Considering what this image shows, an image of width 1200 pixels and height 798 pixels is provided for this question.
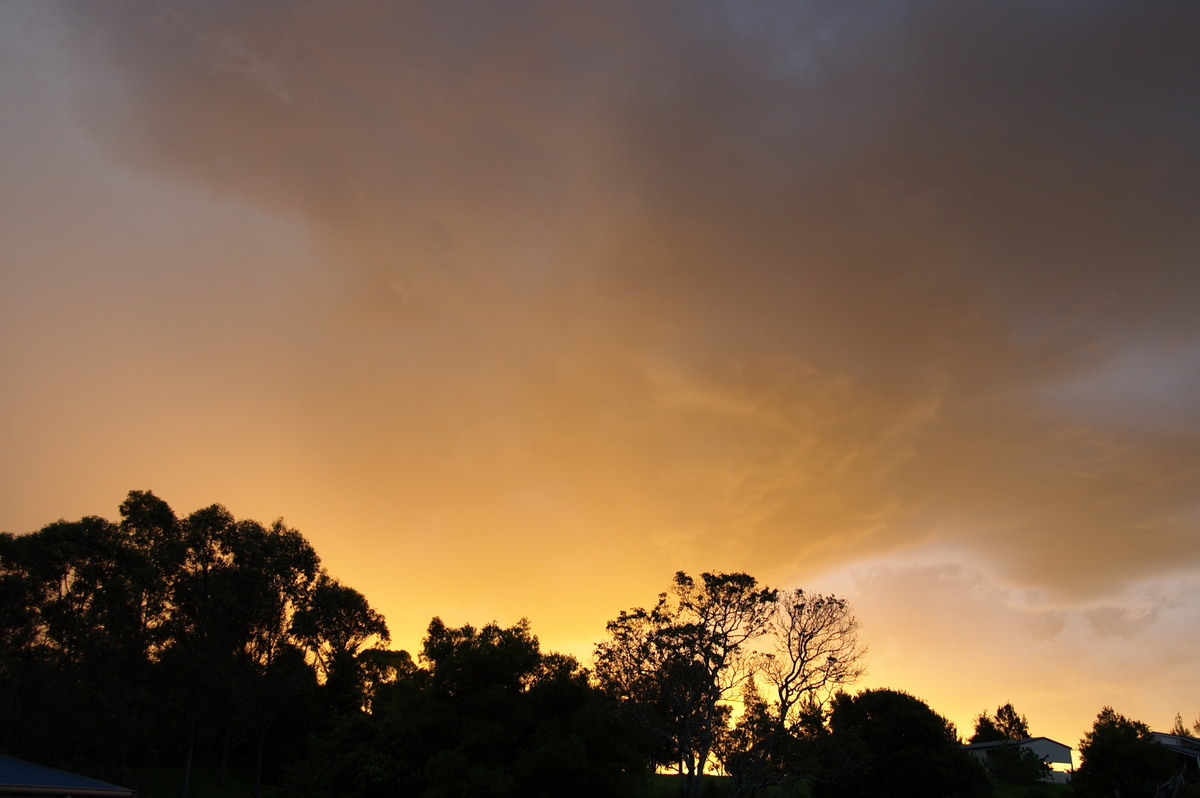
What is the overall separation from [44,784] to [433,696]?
1654cm

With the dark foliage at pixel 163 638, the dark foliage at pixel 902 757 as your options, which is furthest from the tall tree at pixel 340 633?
the dark foliage at pixel 902 757

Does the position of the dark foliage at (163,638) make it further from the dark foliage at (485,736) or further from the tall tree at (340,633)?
the dark foliage at (485,736)

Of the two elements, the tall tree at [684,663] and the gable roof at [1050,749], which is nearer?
the tall tree at [684,663]

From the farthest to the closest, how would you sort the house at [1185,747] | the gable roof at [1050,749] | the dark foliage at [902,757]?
the gable roof at [1050,749], the house at [1185,747], the dark foliage at [902,757]

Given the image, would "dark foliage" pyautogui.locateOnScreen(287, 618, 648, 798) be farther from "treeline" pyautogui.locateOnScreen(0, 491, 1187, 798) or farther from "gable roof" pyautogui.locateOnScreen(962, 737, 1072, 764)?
"gable roof" pyautogui.locateOnScreen(962, 737, 1072, 764)

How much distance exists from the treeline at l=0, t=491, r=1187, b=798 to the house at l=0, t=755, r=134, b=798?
9837 mm

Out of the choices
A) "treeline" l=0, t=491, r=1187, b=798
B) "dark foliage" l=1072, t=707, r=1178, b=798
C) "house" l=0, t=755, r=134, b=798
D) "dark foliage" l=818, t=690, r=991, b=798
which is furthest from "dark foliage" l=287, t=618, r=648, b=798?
"dark foliage" l=1072, t=707, r=1178, b=798

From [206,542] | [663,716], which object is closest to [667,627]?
[663,716]

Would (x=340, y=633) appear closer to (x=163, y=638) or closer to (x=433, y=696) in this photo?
(x=163, y=638)

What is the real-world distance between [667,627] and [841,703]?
947 inches

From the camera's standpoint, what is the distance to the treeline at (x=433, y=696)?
→ 37.2 m

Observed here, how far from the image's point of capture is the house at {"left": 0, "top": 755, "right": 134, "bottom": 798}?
28.9 meters

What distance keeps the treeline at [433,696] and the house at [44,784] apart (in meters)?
9.84

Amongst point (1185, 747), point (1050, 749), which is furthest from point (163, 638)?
point (1050, 749)
